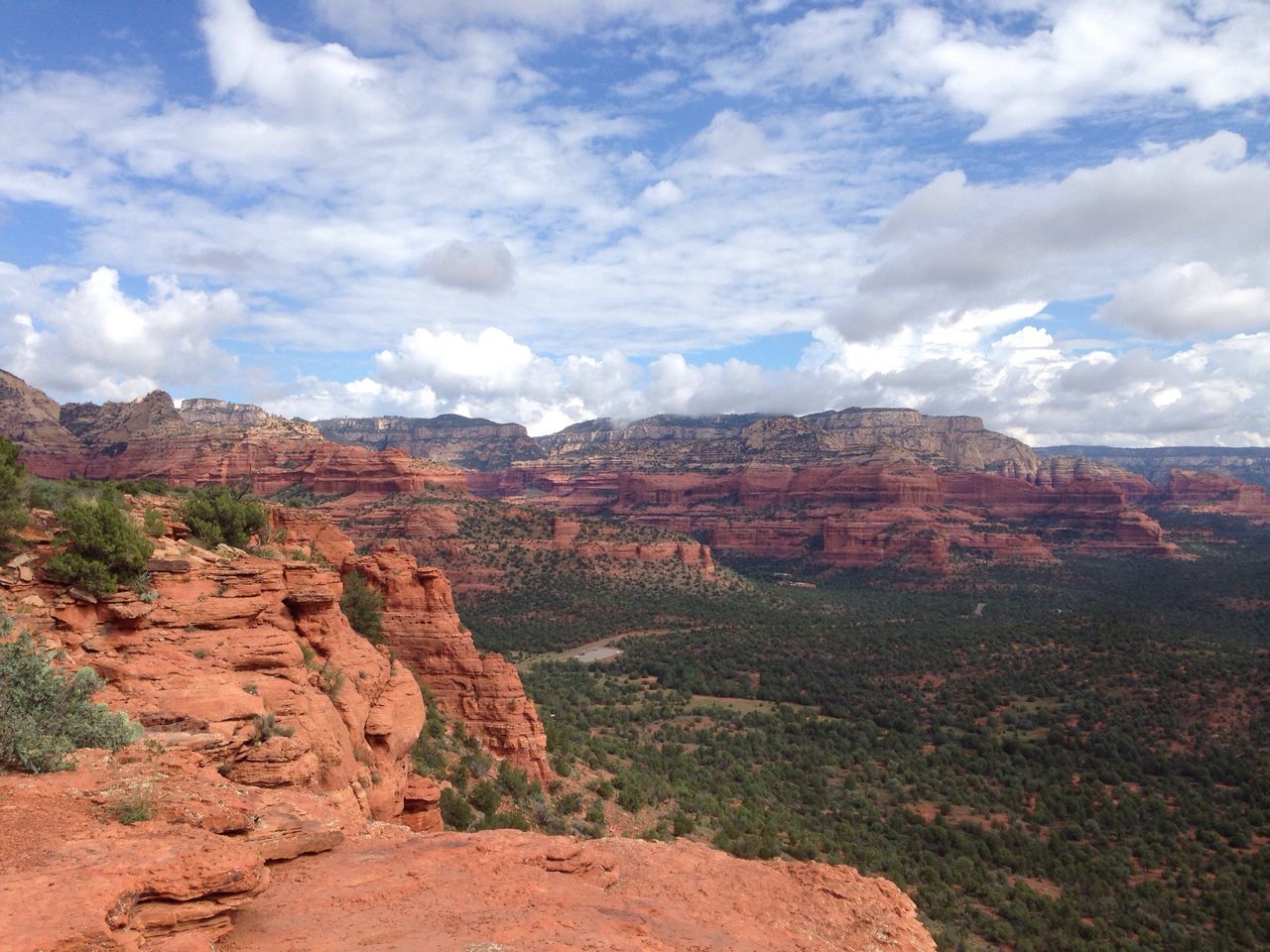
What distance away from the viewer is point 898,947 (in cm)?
1006

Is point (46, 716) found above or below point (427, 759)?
above

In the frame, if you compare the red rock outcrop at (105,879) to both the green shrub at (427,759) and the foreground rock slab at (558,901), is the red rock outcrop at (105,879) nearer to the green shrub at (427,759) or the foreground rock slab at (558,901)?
the foreground rock slab at (558,901)

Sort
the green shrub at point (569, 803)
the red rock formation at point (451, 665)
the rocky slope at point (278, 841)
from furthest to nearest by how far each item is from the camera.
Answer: the red rock formation at point (451, 665) → the green shrub at point (569, 803) → the rocky slope at point (278, 841)

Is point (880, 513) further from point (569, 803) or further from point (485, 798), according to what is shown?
point (485, 798)

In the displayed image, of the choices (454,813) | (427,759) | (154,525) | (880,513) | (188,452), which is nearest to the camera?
(154,525)

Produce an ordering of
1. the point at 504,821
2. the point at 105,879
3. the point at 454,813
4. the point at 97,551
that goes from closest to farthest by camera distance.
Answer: the point at 105,879, the point at 97,551, the point at 454,813, the point at 504,821

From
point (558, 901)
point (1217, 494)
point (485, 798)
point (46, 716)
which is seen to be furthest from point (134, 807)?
point (1217, 494)

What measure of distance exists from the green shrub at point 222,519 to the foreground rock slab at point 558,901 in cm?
1111

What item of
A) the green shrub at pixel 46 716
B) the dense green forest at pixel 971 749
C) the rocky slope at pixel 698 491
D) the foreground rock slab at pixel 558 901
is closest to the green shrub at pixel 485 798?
the dense green forest at pixel 971 749

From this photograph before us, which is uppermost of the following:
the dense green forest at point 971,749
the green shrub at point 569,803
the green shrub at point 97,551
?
the green shrub at point 97,551

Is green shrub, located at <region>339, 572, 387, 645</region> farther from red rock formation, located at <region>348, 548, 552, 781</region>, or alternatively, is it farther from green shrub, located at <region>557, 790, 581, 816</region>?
green shrub, located at <region>557, 790, 581, 816</region>

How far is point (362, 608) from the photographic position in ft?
79.6

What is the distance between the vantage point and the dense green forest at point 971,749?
2530cm

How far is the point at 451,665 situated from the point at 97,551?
13.8 m
